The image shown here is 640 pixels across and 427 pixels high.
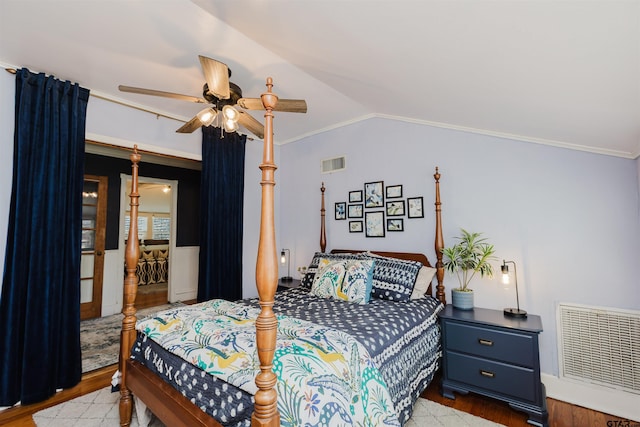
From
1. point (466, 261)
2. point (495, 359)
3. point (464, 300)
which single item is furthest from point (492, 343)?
point (466, 261)

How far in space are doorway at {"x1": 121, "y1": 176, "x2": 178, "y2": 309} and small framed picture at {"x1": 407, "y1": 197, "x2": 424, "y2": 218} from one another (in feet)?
11.7

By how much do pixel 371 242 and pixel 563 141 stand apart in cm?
205

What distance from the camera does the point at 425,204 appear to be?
3.18m

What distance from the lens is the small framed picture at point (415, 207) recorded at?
3213 millimetres

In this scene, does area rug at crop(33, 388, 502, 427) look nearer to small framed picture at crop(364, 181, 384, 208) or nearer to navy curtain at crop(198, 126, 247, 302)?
navy curtain at crop(198, 126, 247, 302)

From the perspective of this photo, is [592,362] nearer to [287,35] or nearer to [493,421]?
[493,421]

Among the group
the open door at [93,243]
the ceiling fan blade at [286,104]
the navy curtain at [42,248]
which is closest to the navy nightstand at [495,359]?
the ceiling fan blade at [286,104]

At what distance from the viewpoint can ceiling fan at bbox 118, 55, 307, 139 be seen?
6.10 feet

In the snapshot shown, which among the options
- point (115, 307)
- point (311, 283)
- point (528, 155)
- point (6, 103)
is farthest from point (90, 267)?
point (528, 155)

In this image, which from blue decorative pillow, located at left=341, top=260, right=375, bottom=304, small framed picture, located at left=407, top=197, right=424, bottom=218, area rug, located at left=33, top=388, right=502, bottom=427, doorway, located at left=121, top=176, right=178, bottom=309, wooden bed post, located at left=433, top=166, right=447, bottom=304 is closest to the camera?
area rug, located at left=33, top=388, right=502, bottom=427

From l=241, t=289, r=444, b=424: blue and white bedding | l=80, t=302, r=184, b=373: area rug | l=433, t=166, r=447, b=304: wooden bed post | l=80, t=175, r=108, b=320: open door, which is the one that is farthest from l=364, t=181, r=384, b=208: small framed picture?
l=80, t=175, r=108, b=320: open door

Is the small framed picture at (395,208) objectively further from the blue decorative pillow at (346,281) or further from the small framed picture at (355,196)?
the blue decorative pillow at (346,281)

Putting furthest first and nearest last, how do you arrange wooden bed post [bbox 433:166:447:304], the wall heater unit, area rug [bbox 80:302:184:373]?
area rug [bbox 80:302:184:373] → wooden bed post [bbox 433:166:447:304] → the wall heater unit

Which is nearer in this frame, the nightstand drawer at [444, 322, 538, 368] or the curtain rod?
→ the nightstand drawer at [444, 322, 538, 368]
